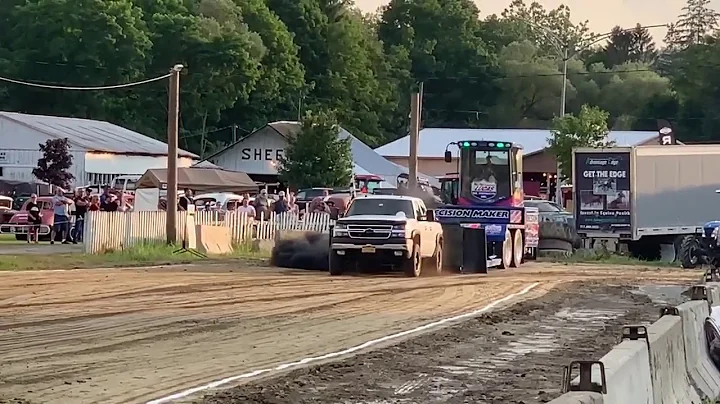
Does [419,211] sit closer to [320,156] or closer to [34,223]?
[34,223]

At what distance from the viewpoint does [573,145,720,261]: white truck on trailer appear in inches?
1503

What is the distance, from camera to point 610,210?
126ft

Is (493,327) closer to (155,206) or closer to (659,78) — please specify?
(155,206)

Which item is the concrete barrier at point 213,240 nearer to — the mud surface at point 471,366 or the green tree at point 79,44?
the mud surface at point 471,366

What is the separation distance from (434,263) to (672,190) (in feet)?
37.2

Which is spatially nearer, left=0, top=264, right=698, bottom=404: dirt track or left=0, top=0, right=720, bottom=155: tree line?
left=0, top=264, right=698, bottom=404: dirt track

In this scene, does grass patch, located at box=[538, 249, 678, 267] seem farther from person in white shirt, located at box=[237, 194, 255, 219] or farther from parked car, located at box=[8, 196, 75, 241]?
parked car, located at box=[8, 196, 75, 241]

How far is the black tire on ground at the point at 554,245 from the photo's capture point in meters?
40.7

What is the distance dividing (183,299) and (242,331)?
4.82 m

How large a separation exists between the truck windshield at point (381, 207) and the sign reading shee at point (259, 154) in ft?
187

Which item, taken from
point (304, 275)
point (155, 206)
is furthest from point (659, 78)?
point (304, 275)

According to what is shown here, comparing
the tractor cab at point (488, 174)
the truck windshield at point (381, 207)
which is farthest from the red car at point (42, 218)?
the truck windshield at point (381, 207)

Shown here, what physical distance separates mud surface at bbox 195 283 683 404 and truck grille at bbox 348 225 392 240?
290 inches

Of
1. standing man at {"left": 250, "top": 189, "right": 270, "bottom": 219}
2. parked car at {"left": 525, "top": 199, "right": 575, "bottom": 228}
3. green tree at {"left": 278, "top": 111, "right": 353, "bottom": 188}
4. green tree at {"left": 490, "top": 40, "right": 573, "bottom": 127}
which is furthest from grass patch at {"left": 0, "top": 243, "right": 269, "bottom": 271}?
green tree at {"left": 490, "top": 40, "right": 573, "bottom": 127}
